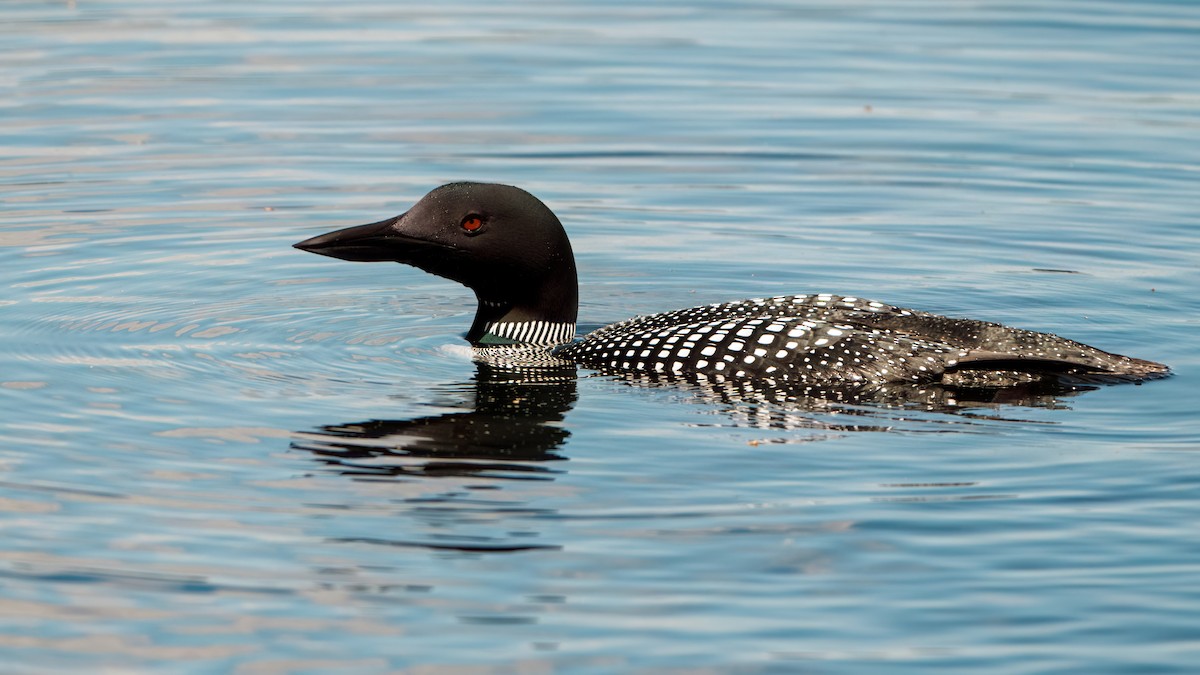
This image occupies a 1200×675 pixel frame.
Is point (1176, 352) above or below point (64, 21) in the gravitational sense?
below

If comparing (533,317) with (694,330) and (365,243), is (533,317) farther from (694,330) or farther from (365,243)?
(694,330)

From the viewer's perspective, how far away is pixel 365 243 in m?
6.75

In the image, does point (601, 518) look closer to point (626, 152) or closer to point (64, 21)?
point (626, 152)

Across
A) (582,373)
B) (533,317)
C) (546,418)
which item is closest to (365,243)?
(533,317)

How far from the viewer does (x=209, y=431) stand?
571 centimetres

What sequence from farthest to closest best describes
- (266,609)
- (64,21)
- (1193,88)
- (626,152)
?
1. (64,21)
2. (1193,88)
3. (626,152)
4. (266,609)

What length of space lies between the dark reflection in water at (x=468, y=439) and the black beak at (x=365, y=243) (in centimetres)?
66

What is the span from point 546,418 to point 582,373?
1.97 feet

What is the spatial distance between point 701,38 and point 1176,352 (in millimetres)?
8401

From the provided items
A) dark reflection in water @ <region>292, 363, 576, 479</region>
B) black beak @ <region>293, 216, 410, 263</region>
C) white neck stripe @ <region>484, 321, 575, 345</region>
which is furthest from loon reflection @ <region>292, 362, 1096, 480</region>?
black beak @ <region>293, 216, 410, 263</region>

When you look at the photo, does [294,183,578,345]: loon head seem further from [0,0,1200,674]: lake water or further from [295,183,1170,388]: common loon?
[0,0,1200,674]: lake water

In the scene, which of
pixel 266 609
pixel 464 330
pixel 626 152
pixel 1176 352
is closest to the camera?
pixel 266 609

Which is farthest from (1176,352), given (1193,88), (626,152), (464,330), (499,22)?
(499,22)

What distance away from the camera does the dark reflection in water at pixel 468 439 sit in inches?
211
